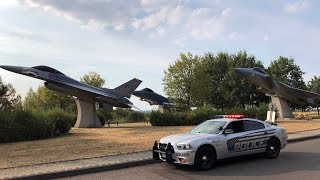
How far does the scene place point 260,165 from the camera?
12.4m

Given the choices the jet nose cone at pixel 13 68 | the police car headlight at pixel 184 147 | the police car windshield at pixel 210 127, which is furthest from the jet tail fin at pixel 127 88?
the police car headlight at pixel 184 147

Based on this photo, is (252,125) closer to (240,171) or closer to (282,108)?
(240,171)

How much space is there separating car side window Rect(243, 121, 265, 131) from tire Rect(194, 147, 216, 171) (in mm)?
1977

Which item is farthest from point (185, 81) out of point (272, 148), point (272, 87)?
point (272, 148)

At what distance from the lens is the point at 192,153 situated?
11.3m

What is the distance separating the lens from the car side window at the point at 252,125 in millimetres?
Answer: 13389

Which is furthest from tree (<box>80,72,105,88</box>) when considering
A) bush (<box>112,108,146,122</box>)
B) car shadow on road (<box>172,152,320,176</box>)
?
car shadow on road (<box>172,152,320,176</box>)

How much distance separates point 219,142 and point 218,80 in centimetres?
5363

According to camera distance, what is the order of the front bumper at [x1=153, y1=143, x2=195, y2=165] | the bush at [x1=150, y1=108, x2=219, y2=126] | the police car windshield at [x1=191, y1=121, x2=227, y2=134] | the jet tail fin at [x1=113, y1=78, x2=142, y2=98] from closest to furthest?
the front bumper at [x1=153, y1=143, x2=195, y2=165]
the police car windshield at [x1=191, y1=121, x2=227, y2=134]
the bush at [x1=150, y1=108, x2=219, y2=126]
the jet tail fin at [x1=113, y1=78, x2=142, y2=98]

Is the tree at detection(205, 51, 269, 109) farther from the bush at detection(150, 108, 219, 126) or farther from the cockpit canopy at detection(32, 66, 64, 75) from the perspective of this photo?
the cockpit canopy at detection(32, 66, 64, 75)

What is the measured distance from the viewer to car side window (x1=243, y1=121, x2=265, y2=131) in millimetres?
13389

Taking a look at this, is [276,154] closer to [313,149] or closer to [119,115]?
[313,149]

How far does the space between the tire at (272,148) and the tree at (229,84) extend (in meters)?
45.3

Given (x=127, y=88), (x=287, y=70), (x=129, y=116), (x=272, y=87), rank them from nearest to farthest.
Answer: (x=127, y=88)
(x=272, y=87)
(x=129, y=116)
(x=287, y=70)
